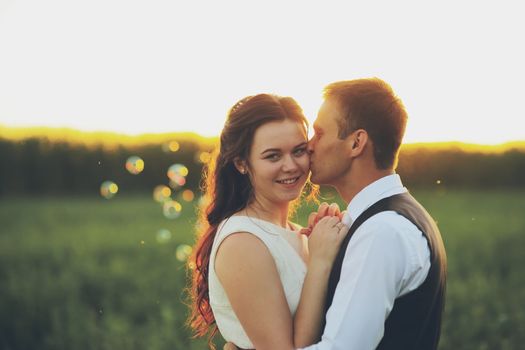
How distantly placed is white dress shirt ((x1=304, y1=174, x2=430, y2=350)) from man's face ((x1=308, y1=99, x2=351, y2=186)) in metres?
0.53

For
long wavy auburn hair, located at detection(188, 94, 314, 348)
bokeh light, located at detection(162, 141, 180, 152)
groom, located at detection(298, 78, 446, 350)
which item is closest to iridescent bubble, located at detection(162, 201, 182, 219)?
long wavy auburn hair, located at detection(188, 94, 314, 348)

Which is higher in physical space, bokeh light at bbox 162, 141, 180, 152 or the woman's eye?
the woman's eye

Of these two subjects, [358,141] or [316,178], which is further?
[316,178]

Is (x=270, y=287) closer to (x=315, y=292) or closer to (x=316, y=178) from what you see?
(x=315, y=292)

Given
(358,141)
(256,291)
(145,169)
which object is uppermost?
(358,141)

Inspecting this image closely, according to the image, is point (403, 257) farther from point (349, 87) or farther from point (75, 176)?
point (75, 176)

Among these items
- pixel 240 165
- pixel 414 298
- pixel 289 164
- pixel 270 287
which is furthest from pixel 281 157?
pixel 414 298

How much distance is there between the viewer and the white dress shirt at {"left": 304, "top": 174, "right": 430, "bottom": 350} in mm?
3049

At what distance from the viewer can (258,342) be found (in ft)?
11.6

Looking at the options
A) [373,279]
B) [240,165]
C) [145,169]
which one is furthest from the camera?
[145,169]

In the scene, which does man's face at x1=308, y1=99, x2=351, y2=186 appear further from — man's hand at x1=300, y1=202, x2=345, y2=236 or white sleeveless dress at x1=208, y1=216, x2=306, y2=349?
white sleeveless dress at x1=208, y1=216, x2=306, y2=349

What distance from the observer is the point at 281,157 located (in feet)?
12.6

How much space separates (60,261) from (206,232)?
11068 mm

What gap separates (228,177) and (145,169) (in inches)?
1184
